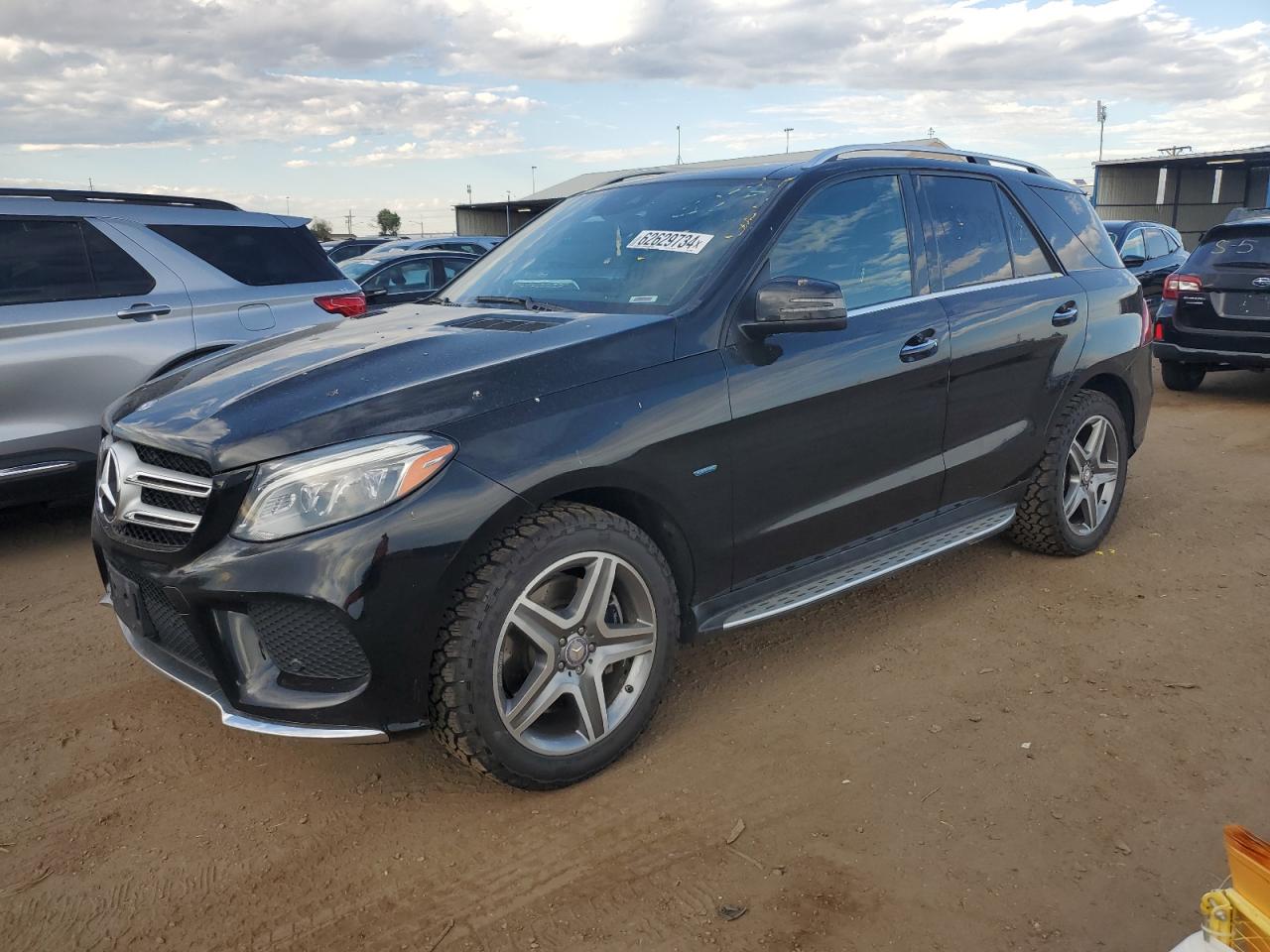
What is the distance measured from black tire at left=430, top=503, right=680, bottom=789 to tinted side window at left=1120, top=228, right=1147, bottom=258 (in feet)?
36.4

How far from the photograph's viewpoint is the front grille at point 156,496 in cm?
268

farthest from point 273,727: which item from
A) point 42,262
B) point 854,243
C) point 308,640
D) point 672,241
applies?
point 42,262

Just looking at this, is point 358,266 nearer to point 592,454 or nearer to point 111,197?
point 111,197

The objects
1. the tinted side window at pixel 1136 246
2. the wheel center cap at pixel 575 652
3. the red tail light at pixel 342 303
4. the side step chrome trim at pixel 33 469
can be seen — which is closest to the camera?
the wheel center cap at pixel 575 652

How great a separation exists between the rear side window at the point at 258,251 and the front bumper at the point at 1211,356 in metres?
6.63

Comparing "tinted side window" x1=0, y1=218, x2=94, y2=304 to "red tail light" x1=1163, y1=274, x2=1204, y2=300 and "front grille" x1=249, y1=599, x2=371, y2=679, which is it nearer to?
"front grille" x1=249, y1=599, x2=371, y2=679

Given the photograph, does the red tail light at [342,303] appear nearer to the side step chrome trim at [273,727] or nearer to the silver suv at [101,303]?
the silver suv at [101,303]

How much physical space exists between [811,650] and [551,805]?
4.57 feet

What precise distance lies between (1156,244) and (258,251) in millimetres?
11258

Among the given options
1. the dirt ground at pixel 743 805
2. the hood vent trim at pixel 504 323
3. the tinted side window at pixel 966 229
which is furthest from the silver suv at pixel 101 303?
the tinted side window at pixel 966 229

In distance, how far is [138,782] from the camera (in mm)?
3096

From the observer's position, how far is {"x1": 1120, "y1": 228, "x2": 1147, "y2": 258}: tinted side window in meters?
12.0

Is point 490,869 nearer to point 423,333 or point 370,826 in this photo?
point 370,826

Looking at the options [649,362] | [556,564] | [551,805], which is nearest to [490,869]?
[551,805]
